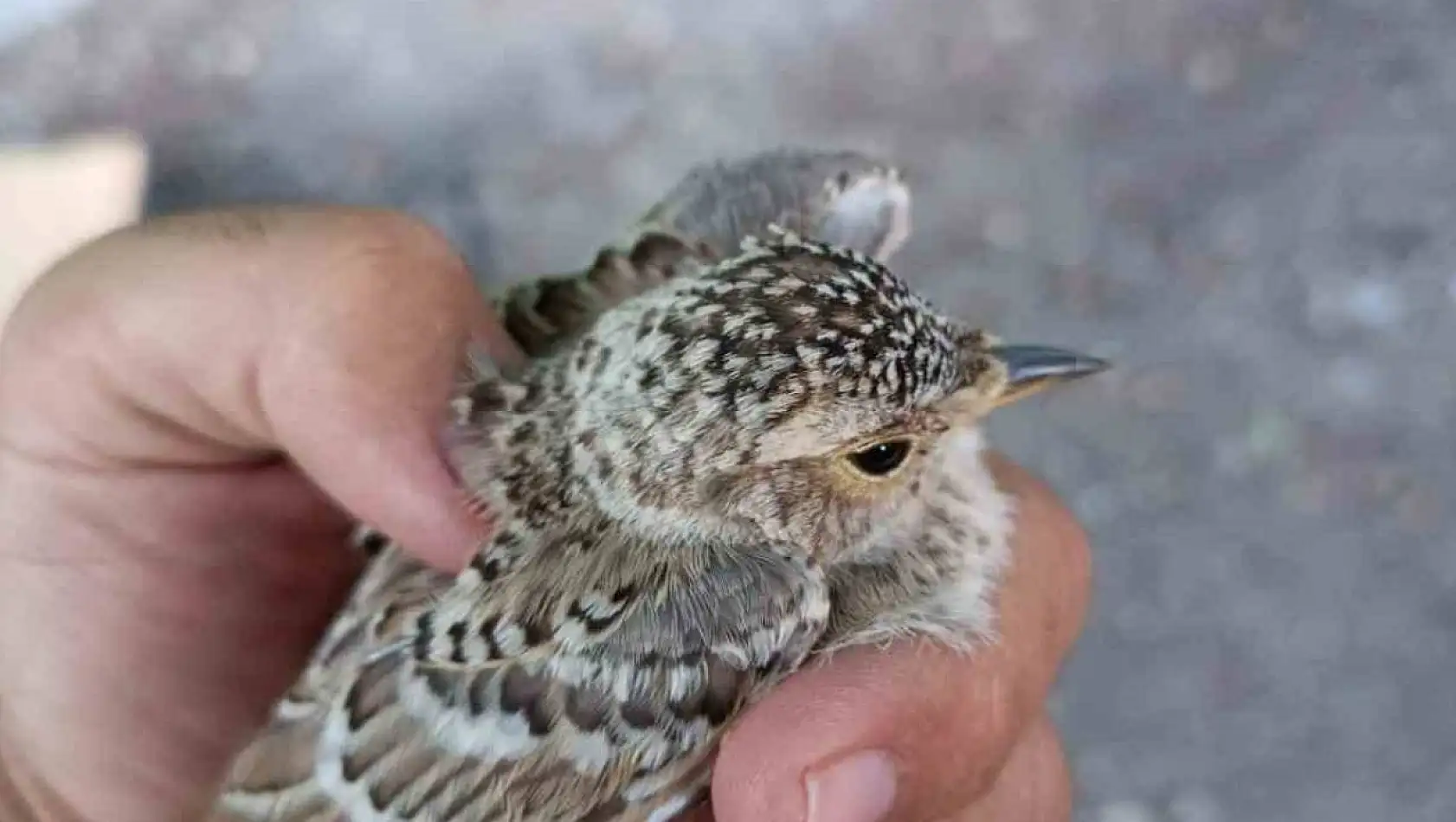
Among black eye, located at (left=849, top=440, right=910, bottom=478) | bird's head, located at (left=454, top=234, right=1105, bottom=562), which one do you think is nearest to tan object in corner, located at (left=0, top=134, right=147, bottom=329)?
bird's head, located at (left=454, top=234, right=1105, bottom=562)

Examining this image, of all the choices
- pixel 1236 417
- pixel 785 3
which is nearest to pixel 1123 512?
pixel 1236 417

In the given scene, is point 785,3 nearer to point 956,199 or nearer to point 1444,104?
point 956,199

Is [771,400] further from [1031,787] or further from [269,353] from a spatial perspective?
[1031,787]

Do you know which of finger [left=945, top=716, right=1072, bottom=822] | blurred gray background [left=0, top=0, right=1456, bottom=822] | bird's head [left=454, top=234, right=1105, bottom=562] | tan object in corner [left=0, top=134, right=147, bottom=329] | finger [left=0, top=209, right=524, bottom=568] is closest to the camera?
bird's head [left=454, top=234, right=1105, bottom=562]

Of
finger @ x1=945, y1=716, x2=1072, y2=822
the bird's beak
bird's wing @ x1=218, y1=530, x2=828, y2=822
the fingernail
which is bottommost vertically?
finger @ x1=945, y1=716, x2=1072, y2=822

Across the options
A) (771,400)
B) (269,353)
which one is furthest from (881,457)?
(269,353)

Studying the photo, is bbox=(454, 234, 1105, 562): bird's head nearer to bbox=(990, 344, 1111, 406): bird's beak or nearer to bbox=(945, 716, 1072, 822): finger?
bbox=(990, 344, 1111, 406): bird's beak

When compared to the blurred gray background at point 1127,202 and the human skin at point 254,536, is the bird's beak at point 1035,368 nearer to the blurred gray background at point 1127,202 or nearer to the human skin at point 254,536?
the human skin at point 254,536
